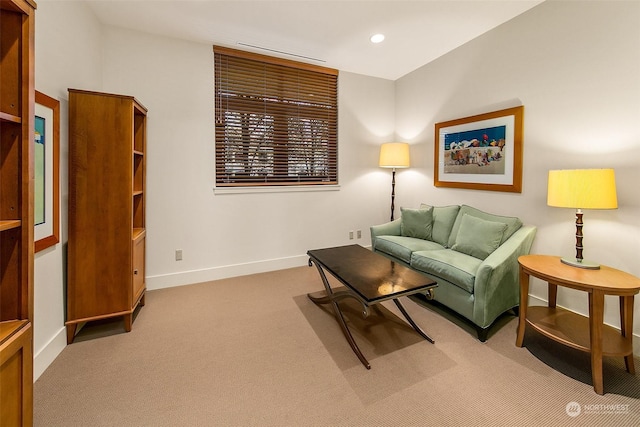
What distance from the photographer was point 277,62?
3561 mm

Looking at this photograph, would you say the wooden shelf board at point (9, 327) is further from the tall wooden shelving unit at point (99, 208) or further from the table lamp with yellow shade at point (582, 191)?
the table lamp with yellow shade at point (582, 191)

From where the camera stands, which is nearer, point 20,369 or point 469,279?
point 20,369

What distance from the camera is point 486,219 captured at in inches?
114

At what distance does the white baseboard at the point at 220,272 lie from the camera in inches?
125

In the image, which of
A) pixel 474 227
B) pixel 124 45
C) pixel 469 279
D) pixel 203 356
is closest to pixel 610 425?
pixel 469 279

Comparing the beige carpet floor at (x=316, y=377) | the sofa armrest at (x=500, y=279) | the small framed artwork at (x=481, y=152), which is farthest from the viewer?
the small framed artwork at (x=481, y=152)

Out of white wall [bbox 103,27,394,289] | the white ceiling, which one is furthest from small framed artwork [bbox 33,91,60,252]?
the white ceiling

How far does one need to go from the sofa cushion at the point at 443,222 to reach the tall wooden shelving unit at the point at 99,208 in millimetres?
3043

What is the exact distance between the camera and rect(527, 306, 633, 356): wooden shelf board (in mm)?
1735

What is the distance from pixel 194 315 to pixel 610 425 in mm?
2851

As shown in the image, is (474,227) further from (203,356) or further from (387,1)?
(203,356)

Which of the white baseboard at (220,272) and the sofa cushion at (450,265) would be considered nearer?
the sofa cushion at (450,265)

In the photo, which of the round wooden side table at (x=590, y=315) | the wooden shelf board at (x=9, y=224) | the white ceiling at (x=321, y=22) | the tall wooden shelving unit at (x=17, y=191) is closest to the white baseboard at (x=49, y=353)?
the tall wooden shelving unit at (x=17, y=191)

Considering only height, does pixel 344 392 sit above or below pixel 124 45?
below
